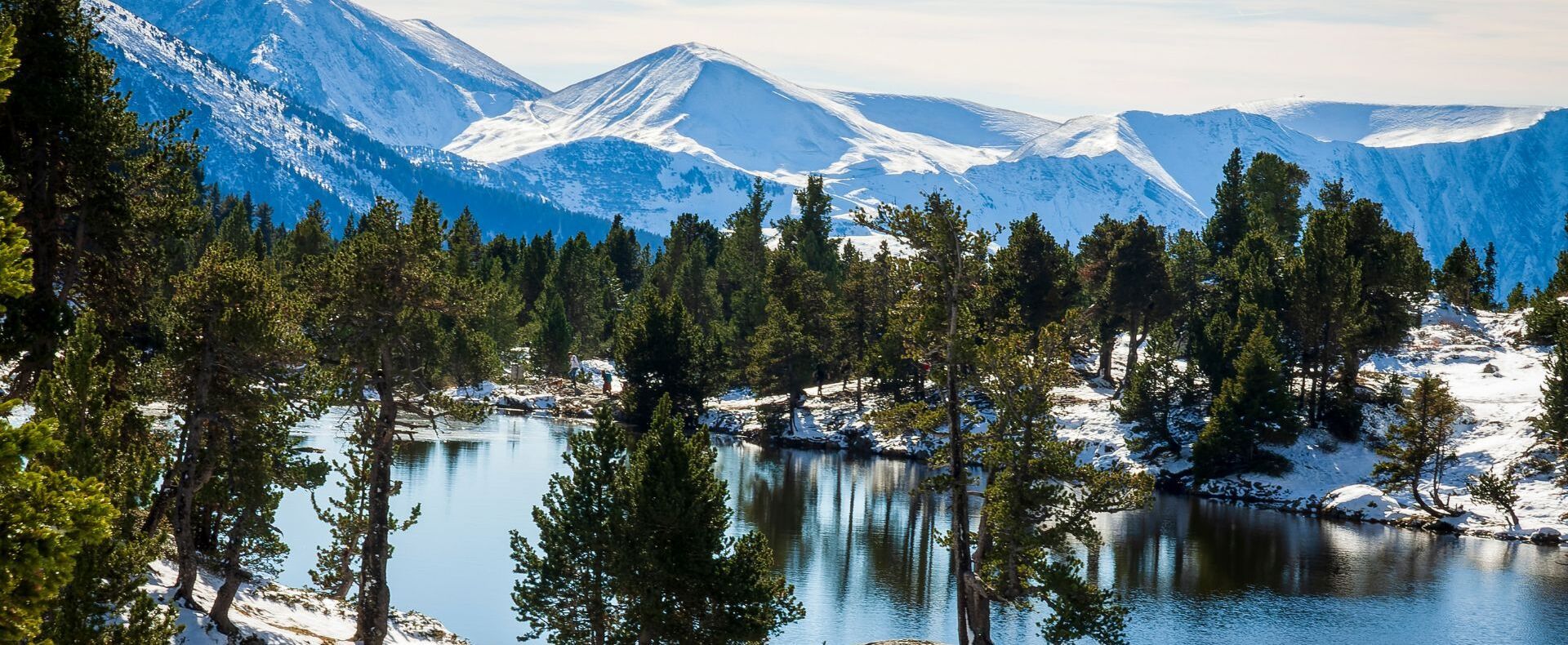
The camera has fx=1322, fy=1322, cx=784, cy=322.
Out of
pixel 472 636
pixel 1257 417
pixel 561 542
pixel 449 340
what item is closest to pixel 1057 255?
pixel 1257 417

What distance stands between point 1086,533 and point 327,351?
69.8ft

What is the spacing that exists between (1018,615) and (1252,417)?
3518 cm

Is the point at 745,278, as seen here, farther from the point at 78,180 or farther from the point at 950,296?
the point at 78,180

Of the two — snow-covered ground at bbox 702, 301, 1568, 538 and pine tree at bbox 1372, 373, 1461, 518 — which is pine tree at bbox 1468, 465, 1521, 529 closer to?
snow-covered ground at bbox 702, 301, 1568, 538

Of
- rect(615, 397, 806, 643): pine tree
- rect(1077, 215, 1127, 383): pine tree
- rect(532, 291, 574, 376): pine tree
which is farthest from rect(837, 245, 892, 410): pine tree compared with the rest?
rect(615, 397, 806, 643): pine tree

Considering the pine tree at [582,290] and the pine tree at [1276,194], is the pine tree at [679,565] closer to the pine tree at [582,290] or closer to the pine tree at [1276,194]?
the pine tree at [1276,194]

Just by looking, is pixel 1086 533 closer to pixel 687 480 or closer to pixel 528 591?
pixel 687 480

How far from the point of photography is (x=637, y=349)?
96.1 m

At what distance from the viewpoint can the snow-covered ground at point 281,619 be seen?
31500 mm

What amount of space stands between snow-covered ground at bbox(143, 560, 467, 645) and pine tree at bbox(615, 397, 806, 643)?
8201 mm

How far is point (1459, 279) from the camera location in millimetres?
115188

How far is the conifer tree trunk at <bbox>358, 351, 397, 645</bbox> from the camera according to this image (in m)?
33.6

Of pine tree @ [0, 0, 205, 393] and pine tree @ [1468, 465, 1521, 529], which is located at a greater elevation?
pine tree @ [0, 0, 205, 393]

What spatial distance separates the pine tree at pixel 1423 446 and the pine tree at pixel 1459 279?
33036 mm
